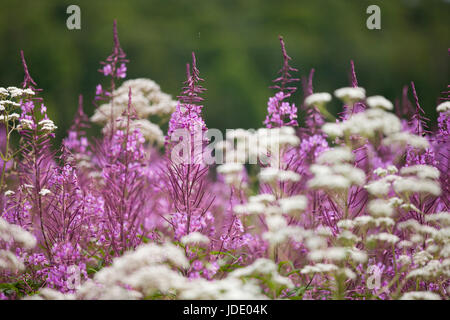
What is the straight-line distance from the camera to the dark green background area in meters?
15.1

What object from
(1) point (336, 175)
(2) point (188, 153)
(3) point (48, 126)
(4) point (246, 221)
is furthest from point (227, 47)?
(1) point (336, 175)

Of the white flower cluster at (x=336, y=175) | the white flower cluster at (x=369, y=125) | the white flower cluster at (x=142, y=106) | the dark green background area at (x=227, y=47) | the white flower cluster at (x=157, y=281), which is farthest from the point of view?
the dark green background area at (x=227, y=47)

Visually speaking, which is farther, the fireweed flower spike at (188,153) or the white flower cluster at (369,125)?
the fireweed flower spike at (188,153)

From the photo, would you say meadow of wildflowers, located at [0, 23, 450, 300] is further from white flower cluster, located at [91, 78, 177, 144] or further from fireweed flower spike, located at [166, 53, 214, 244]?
white flower cluster, located at [91, 78, 177, 144]

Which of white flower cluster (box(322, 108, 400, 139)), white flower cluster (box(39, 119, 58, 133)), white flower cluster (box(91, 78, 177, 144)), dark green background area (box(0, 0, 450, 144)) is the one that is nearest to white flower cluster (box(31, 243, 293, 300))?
white flower cluster (box(322, 108, 400, 139))

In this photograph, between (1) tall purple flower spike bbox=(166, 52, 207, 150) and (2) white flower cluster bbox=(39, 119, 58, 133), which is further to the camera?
(2) white flower cluster bbox=(39, 119, 58, 133)

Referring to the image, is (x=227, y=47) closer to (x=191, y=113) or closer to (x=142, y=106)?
(x=142, y=106)

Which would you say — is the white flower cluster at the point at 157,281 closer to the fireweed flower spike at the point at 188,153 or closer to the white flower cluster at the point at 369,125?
the fireweed flower spike at the point at 188,153

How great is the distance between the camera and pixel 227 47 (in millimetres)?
17562

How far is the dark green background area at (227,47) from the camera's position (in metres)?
15.1

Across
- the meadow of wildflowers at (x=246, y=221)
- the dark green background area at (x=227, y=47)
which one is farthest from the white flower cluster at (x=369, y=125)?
the dark green background area at (x=227, y=47)

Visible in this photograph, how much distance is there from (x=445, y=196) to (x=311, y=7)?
17610 millimetres
